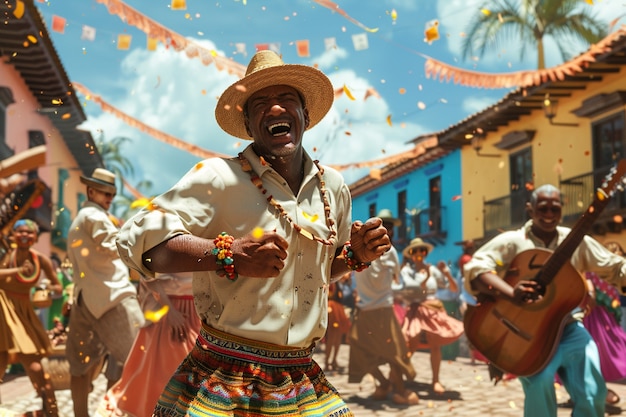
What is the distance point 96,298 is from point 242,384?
400 cm

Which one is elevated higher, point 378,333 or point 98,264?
point 98,264

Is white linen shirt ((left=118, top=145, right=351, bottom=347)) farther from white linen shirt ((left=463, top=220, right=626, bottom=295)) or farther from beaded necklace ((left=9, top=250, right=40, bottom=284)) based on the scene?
beaded necklace ((left=9, top=250, right=40, bottom=284))

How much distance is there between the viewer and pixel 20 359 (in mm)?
7266

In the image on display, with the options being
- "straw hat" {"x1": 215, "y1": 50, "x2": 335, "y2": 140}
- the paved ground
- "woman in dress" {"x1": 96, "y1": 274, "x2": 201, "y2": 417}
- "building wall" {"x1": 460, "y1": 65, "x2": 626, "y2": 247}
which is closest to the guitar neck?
"woman in dress" {"x1": 96, "y1": 274, "x2": 201, "y2": 417}

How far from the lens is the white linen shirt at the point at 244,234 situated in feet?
8.69

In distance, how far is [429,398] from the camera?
9430mm

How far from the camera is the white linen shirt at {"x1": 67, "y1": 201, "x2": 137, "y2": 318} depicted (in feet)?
21.1

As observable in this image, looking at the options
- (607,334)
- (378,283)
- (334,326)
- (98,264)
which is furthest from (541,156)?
(98,264)

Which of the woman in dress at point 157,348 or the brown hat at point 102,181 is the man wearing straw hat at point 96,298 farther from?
the woman in dress at point 157,348

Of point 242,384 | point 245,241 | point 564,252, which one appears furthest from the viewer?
point 564,252

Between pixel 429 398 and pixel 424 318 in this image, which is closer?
pixel 429 398

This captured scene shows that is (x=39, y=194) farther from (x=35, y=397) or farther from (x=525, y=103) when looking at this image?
(x=525, y=103)

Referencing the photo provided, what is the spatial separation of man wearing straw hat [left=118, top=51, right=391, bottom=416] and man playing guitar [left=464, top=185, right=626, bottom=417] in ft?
9.48

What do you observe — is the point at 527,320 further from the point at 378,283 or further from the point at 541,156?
the point at 541,156
